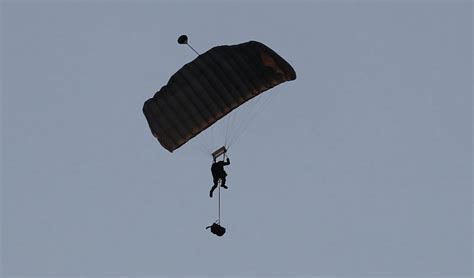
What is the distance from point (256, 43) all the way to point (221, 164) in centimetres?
434

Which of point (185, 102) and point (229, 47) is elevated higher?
point (229, 47)

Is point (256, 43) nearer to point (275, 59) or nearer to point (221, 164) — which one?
point (275, 59)

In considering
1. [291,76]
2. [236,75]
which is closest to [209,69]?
[236,75]

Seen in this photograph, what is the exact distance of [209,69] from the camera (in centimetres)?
2992

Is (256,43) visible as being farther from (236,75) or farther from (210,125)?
(210,125)

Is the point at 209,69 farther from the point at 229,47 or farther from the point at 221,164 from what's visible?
the point at 221,164

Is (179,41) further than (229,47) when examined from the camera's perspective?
No

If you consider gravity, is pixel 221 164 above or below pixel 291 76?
below

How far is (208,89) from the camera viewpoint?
29.5 meters

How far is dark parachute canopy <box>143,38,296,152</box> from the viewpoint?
29125mm

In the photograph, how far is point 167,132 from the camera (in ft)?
95.9

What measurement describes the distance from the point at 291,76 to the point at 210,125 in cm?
319

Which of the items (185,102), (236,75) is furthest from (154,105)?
(236,75)

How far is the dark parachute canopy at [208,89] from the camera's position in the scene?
29125 mm
